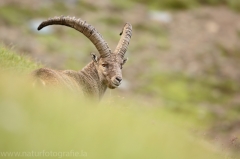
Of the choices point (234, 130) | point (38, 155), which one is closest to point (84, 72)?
point (38, 155)

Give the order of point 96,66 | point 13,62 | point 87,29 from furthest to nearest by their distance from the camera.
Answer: point 96,66 → point 87,29 → point 13,62

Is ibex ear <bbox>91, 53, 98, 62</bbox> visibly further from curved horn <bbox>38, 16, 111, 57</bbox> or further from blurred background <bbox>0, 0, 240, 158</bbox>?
blurred background <bbox>0, 0, 240, 158</bbox>

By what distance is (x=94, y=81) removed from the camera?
19.9 metres

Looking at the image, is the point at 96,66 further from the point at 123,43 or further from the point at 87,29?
the point at 87,29

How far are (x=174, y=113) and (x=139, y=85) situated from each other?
326 inches

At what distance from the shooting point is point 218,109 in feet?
194

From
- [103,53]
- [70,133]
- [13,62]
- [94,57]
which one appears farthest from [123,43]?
[70,133]

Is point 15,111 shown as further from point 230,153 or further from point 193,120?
point 193,120

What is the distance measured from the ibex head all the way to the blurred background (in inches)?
1095

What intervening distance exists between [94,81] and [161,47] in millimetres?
55826

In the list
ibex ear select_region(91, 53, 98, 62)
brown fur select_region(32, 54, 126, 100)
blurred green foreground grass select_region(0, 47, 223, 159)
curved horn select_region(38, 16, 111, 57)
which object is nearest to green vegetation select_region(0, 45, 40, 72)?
brown fur select_region(32, 54, 126, 100)

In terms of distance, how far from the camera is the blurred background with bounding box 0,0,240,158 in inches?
2315

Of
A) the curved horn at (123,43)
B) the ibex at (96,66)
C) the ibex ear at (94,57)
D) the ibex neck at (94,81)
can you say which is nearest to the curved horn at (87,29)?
the ibex at (96,66)

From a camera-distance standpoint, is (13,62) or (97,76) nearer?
(13,62)
